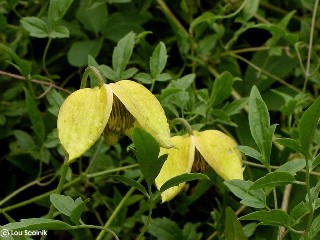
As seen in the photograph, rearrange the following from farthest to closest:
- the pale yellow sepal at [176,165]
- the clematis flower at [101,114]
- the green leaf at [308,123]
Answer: the pale yellow sepal at [176,165] < the clematis flower at [101,114] < the green leaf at [308,123]

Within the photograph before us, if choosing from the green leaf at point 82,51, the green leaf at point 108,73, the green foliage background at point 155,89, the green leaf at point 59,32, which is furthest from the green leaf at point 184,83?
the green leaf at point 82,51

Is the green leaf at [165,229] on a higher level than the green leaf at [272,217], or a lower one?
lower

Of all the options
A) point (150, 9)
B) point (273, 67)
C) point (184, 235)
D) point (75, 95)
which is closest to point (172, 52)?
point (150, 9)

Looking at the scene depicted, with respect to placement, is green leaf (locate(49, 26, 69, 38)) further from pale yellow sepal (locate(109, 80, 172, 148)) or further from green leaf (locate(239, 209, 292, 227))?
green leaf (locate(239, 209, 292, 227))

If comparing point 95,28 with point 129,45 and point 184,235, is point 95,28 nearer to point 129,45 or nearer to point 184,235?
point 129,45

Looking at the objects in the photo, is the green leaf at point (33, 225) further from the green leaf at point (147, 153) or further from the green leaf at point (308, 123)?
the green leaf at point (308, 123)

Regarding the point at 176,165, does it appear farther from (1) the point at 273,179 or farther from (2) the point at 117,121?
(1) the point at 273,179

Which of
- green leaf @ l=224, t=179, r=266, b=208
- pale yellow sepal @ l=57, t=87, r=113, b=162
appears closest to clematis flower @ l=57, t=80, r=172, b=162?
pale yellow sepal @ l=57, t=87, r=113, b=162
